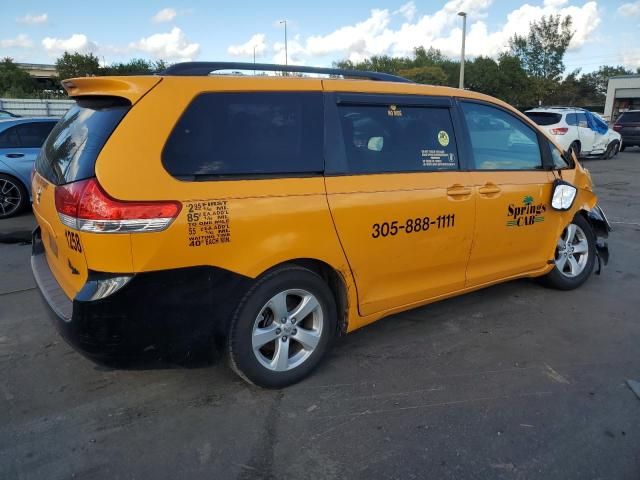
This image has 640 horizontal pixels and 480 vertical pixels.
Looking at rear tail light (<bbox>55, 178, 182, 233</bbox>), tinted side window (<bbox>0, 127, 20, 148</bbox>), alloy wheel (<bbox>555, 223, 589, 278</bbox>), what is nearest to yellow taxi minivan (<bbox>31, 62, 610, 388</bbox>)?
rear tail light (<bbox>55, 178, 182, 233</bbox>)

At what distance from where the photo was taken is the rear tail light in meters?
2.43

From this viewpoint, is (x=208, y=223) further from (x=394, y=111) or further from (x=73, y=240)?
(x=394, y=111)

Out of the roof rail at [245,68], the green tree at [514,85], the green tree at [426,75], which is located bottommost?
the roof rail at [245,68]

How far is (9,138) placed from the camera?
7.99 m

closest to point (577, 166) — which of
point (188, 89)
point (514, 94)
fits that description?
point (188, 89)

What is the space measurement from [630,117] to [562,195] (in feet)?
62.6

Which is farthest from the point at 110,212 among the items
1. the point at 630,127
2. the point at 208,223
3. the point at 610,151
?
the point at 630,127

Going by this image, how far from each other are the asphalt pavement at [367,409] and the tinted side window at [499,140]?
4.11 ft

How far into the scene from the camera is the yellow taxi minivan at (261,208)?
8.26 feet

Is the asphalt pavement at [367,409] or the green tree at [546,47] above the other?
the green tree at [546,47]

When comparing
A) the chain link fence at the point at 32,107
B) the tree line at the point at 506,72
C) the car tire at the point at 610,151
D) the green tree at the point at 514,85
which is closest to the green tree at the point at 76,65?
the tree line at the point at 506,72

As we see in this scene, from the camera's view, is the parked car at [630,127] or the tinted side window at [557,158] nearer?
the tinted side window at [557,158]

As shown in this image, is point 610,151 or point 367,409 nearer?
point 367,409

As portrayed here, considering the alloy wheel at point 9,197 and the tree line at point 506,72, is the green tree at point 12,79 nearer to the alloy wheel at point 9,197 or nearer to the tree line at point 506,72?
the tree line at point 506,72
